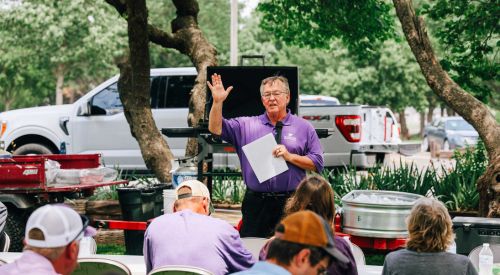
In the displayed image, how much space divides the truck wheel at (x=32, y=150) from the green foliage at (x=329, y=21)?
181 inches

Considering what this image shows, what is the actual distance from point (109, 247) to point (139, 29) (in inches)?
116

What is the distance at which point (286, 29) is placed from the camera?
14.0 m

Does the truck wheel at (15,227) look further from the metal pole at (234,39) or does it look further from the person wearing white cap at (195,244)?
the metal pole at (234,39)

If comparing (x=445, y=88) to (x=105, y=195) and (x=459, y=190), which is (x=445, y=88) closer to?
(x=459, y=190)

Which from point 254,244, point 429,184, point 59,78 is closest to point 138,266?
point 254,244

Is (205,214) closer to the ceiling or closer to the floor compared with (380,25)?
closer to the floor

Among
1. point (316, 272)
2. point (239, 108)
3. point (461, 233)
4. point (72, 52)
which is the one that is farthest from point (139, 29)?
point (72, 52)

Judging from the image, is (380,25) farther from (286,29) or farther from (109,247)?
(109,247)

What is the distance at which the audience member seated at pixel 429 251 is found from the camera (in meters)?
4.06

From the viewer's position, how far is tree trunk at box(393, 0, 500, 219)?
8.04 m

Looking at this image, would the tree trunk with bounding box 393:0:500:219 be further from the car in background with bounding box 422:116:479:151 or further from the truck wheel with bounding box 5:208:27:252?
the car in background with bounding box 422:116:479:151

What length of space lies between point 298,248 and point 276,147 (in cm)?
284

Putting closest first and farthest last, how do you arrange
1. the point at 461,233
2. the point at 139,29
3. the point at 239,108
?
1. the point at 461,233
2. the point at 239,108
3. the point at 139,29

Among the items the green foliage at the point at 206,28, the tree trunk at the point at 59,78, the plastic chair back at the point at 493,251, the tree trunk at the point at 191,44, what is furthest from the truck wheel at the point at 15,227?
the green foliage at the point at 206,28
